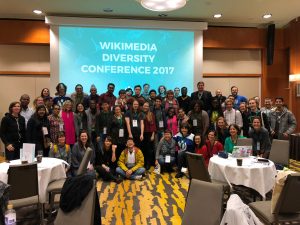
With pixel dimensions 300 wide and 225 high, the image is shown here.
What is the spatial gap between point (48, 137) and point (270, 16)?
6827 millimetres

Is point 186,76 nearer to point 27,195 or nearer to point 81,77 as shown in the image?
point 81,77

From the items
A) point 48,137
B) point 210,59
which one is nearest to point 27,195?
point 48,137

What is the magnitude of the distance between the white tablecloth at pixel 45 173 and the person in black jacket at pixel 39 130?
1.18 metres

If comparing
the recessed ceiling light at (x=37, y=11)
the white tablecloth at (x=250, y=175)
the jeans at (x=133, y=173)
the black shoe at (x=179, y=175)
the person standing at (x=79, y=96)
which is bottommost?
the black shoe at (x=179, y=175)

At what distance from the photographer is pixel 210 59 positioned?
990 cm

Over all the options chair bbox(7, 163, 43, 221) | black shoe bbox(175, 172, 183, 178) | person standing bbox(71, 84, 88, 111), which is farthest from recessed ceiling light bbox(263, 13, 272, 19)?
chair bbox(7, 163, 43, 221)

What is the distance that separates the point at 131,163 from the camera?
6.16 m

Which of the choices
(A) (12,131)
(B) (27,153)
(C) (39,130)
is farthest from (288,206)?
(A) (12,131)

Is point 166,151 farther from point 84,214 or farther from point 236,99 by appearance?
point 84,214

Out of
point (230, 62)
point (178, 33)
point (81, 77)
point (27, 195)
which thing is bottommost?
point (27, 195)

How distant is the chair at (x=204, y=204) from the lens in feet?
8.42

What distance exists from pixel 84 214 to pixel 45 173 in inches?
67.7

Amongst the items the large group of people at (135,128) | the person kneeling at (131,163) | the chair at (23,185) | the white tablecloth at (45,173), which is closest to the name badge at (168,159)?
the large group of people at (135,128)

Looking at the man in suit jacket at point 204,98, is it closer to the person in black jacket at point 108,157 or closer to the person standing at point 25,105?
the person in black jacket at point 108,157
